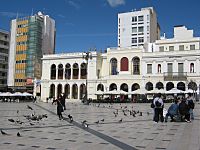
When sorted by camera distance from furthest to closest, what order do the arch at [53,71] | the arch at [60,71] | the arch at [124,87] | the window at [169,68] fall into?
the arch at [53,71]
the arch at [60,71]
the arch at [124,87]
the window at [169,68]

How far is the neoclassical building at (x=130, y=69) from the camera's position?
188ft

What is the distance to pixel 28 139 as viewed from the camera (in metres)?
10.5

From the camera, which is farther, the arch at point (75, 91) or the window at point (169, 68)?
the arch at point (75, 91)

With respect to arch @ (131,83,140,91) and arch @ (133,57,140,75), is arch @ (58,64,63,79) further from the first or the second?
arch @ (131,83,140,91)

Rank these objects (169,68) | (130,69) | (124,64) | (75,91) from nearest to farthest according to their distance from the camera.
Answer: (169,68)
(130,69)
(124,64)
(75,91)

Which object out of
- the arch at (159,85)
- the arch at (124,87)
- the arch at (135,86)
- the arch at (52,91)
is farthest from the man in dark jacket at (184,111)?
the arch at (52,91)

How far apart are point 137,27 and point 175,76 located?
47.4 meters

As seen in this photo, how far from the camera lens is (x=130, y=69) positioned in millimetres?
63656

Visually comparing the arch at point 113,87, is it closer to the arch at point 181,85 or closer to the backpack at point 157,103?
the arch at point 181,85

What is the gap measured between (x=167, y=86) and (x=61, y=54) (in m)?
27.5

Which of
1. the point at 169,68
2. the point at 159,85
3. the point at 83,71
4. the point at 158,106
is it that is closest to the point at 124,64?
the point at 159,85

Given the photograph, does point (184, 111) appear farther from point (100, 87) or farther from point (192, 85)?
point (100, 87)

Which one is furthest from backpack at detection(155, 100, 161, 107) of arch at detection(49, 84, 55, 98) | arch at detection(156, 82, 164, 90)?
arch at detection(49, 84, 55, 98)

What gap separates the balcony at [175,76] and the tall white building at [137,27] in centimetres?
4182
